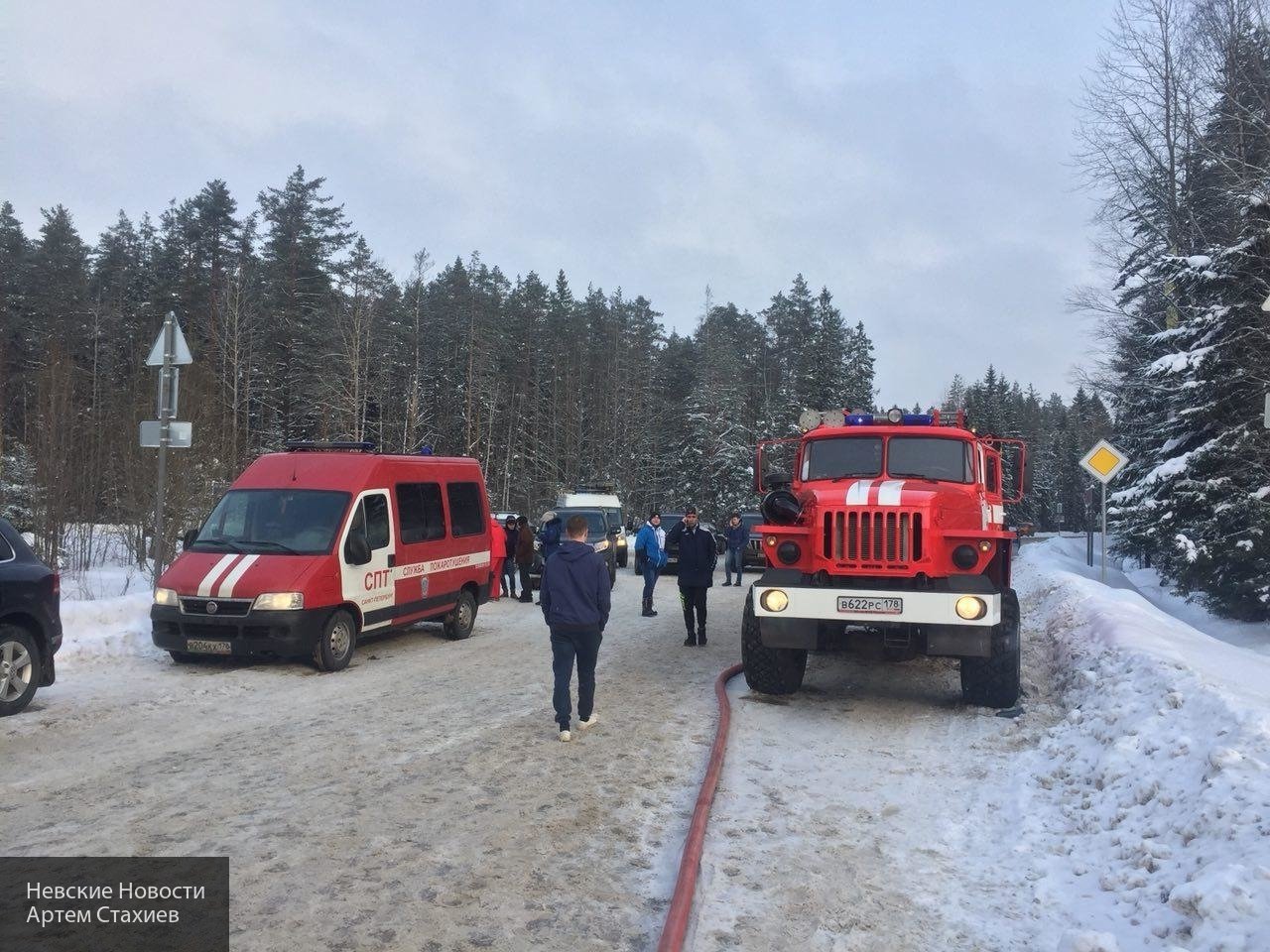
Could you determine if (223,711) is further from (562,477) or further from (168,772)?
(562,477)

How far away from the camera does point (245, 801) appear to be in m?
5.44

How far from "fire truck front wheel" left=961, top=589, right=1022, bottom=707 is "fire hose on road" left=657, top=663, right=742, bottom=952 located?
251cm

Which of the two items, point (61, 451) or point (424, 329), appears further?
point (424, 329)

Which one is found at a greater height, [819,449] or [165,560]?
[819,449]

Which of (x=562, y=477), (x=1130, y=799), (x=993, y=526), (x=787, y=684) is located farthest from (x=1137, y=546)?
(x=562, y=477)

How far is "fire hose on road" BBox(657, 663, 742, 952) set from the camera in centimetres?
373

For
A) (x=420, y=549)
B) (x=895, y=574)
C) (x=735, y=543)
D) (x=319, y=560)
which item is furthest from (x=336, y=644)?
(x=735, y=543)

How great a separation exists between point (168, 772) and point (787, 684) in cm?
537

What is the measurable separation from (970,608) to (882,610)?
72 centimetres

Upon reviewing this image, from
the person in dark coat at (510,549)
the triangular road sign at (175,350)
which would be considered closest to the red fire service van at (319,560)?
the triangular road sign at (175,350)

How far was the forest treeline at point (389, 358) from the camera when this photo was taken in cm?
3500

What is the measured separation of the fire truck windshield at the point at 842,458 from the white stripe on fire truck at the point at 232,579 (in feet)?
20.3

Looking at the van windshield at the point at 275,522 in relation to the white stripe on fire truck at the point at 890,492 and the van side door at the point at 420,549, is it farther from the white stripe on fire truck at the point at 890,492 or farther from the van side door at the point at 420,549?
the white stripe on fire truck at the point at 890,492

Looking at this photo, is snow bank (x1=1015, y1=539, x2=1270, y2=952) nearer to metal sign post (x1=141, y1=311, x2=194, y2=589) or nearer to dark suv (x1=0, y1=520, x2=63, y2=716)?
dark suv (x1=0, y1=520, x2=63, y2=716)
